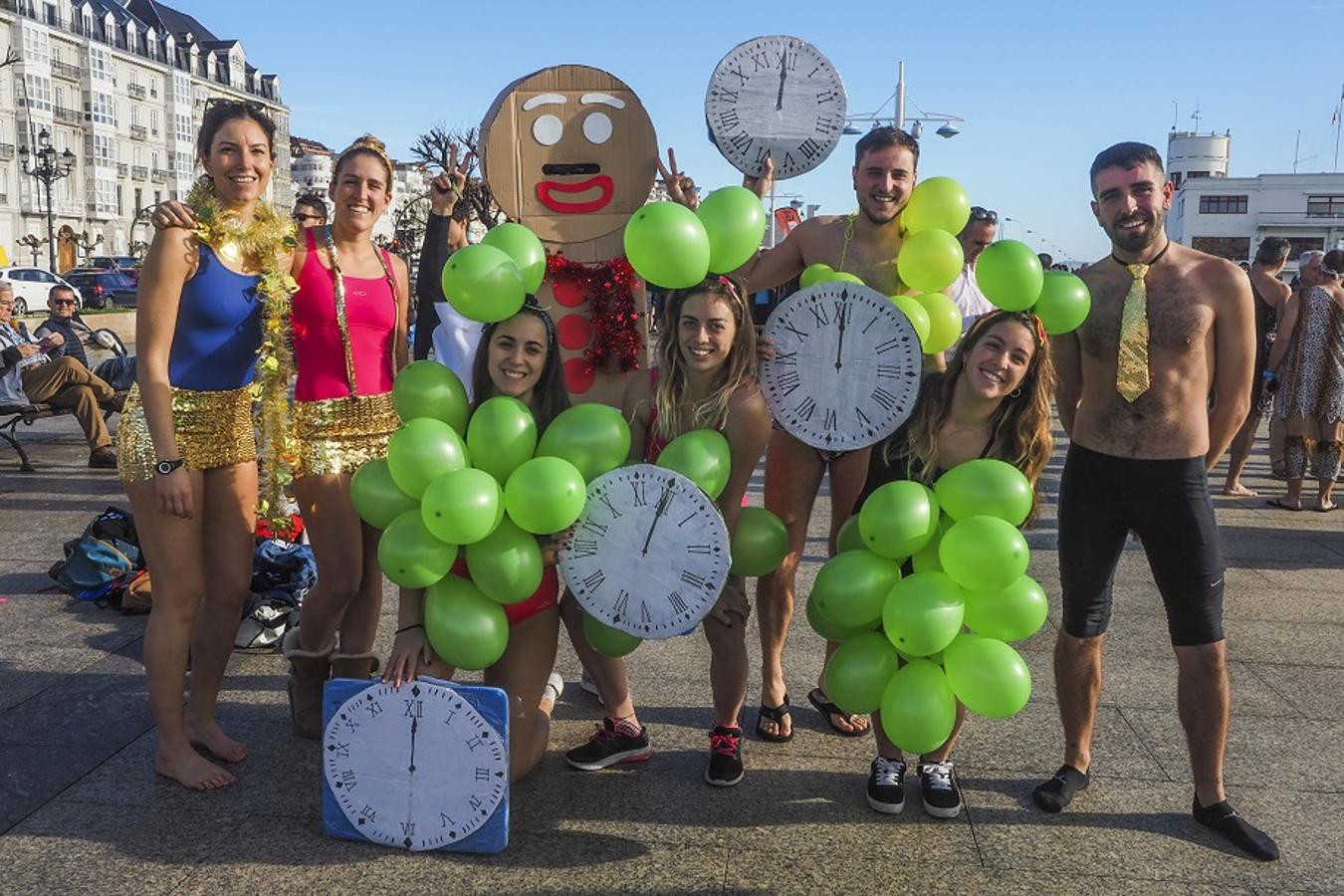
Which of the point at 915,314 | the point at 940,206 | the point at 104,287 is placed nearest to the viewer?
the point at 915,314

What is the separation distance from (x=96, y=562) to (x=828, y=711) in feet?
11.3

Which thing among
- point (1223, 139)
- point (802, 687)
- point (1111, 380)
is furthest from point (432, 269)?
point (1223, 139)

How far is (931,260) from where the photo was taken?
3.33m

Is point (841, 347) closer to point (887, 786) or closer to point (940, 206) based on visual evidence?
point (940, 206)

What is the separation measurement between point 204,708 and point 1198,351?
3227 millimetres

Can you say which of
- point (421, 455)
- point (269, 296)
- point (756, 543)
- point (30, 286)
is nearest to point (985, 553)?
point (756, 543)

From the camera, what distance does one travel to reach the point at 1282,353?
7.93m

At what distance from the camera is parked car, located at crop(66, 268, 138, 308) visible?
26672 mm

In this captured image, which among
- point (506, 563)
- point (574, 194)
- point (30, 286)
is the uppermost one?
point (30, 286)

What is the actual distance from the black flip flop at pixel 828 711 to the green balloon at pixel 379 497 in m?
1.63

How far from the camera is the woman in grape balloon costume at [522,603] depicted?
295 centimetres

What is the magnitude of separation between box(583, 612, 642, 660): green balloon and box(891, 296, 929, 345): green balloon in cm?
124

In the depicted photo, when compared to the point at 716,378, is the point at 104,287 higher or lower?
higher

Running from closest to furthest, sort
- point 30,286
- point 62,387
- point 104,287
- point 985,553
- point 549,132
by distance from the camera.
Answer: point 985,553 → point 549,132 → point 62,387 → point 30,286 → point 104,287
